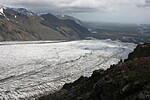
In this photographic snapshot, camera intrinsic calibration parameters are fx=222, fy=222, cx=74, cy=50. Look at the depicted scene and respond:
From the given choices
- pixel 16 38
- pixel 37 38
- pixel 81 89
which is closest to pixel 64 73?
pixel 81 89

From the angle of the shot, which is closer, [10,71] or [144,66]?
[144,66]

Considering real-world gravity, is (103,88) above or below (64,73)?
above

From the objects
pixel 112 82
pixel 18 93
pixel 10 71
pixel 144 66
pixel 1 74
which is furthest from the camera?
pixel 10 71

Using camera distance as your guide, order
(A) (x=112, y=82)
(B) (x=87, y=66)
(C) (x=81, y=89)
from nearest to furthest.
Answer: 1. (A) (x=112, y=82)
2. (C) (x=81, y=89)
3. (B) (x=87, y=66)

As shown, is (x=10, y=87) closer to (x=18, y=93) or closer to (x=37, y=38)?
(x=18, y=93)

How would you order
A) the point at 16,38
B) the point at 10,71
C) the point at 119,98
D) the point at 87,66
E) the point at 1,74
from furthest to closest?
the point at 16,38 → the point at 87,66 → the point at 10,71 → the point at 1,74 → the point at 119,98

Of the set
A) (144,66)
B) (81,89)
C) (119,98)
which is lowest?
(81,89)

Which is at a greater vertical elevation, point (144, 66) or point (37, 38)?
point (144, 66)

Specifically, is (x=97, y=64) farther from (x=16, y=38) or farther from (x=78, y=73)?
(x=16, y=38)

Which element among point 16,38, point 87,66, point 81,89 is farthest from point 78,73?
point 16,38
